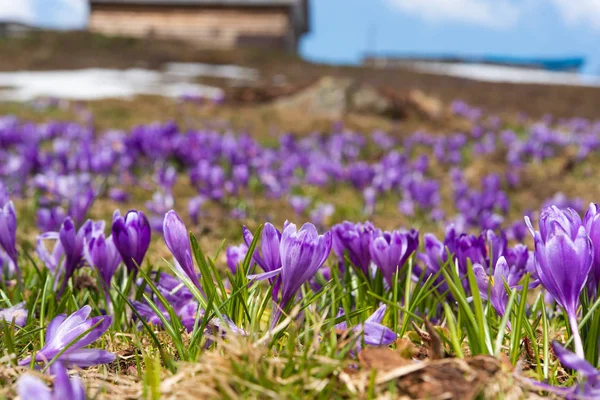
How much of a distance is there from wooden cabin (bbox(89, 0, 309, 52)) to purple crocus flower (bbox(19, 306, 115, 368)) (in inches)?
1498

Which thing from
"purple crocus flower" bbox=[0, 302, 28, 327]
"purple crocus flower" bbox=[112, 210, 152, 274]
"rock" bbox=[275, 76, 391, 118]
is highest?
"purple crocus flower" bbox=[112, 210, 152, 274]

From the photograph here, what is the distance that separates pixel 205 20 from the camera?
3906 cm

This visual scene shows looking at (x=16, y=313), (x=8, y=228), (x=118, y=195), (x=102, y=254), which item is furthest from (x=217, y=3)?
(x=16, y=313)

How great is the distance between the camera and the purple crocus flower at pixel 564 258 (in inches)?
48.6

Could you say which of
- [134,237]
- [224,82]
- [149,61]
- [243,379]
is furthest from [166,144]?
[149,61]

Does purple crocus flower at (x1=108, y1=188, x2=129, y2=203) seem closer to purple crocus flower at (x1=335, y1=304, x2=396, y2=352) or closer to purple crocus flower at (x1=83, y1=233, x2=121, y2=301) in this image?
purple crocus flower at (x1=83, y1=233, x2=121, y2=301)

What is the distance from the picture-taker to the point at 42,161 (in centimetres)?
527

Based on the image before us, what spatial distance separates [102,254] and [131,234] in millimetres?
197

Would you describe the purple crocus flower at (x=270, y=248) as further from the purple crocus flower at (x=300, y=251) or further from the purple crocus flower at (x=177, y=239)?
the purple crocus flower at (x=177, y=239)

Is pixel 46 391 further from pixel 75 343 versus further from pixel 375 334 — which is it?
pixel 375 334

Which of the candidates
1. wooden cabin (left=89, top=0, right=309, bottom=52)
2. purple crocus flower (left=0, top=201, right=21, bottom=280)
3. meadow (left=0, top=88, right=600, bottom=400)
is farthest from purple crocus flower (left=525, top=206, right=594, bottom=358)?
wooden cabin (left=89, top=0, right=309, bottom=52)

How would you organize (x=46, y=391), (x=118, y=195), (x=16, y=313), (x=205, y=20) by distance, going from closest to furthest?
(x=46, y=391)
(x=16, y=313)
(x=118, y=195)
(x=205, y=20)

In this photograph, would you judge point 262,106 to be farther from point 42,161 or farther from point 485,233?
point 485,233

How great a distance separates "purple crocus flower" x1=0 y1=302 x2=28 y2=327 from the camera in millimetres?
1640
